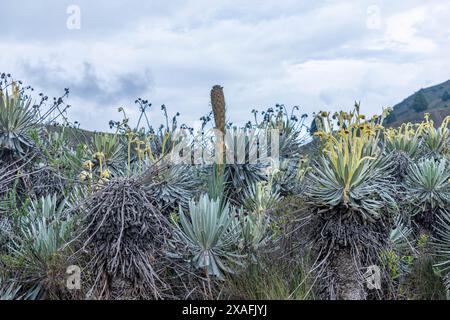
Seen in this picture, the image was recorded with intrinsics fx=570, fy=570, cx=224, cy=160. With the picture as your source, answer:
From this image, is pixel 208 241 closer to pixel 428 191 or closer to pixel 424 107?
pixel 428 191

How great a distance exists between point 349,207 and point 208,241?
4.51 ft

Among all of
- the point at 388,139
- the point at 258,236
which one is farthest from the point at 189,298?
the point at 388,139

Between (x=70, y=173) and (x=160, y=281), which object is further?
(x=70, y=173)

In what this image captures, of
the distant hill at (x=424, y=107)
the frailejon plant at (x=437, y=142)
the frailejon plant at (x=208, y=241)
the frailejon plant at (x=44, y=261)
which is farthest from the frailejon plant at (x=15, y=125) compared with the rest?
the distant hill at (x=424, y=107)

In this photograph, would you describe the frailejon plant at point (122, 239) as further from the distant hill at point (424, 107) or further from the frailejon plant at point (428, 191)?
the distant hill at point (424, 107)

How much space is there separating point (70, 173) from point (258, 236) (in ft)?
11.6

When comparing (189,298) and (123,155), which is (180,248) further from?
(123,155)

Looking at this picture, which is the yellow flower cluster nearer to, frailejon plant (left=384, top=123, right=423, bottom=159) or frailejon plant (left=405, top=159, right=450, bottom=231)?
frailejon plant (left=405, top=159, right=450, bottom=231)

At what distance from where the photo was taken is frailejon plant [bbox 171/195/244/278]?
17.8 feet

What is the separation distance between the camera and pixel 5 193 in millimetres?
7746

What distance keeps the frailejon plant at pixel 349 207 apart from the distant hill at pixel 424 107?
181ft

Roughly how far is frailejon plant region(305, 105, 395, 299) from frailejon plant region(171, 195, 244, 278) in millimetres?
846

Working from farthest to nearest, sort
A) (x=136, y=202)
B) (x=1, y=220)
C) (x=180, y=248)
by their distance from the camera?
(x=1, y=220)
(x=180, y=248)
(x=136, y=202)

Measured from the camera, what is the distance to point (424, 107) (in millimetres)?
72250
